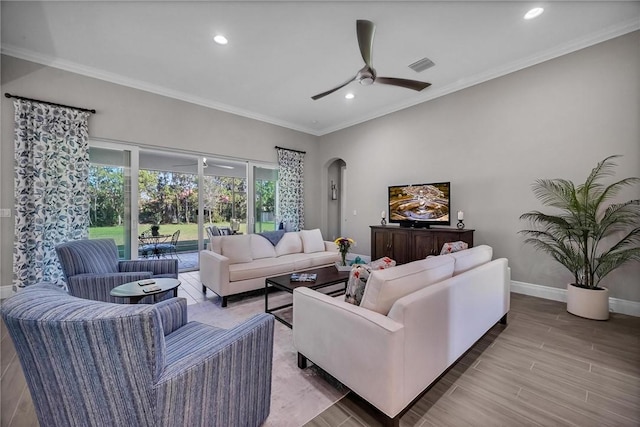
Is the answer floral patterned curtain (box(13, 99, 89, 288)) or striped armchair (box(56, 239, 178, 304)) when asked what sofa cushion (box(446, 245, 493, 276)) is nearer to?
striped armchair (box(56, 239, 178, 304))

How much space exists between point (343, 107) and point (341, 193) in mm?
2610

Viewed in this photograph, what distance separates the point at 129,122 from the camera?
13.6ft

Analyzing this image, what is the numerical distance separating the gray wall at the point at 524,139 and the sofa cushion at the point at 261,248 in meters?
2.85

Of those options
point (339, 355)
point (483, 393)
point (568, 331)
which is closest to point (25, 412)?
point (339, 355)

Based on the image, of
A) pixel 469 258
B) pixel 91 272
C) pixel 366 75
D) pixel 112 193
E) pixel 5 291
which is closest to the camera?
pixel 469 258

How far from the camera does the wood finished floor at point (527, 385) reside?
1.53 meters

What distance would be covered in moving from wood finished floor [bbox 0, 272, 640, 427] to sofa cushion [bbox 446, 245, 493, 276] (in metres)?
0.74

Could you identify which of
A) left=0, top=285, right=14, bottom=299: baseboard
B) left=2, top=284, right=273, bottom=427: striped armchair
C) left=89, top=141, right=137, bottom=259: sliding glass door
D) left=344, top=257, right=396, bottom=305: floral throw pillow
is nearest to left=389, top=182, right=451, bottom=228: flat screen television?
left=344, top=257, right=396, bottom=305: floral throw pillow

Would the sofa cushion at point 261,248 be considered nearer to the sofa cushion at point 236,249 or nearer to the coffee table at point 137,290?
the sofa cushion at point 236,249

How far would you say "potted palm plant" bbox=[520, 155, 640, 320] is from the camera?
112 inches

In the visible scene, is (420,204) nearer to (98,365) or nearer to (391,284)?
(391,284)

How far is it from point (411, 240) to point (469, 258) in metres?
2.13

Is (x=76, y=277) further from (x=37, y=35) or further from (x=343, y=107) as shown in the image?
(x=343, y=107)

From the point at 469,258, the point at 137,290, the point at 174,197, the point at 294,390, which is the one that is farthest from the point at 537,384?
the point at 174,197
